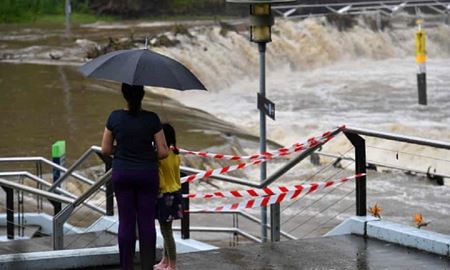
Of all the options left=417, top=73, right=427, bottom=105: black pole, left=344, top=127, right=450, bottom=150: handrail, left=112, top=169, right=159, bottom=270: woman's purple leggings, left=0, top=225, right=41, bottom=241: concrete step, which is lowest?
left=417, top=73, right=427, bottom=105: black pole

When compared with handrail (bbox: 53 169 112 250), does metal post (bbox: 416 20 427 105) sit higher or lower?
lower

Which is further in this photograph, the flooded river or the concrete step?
the flooded river

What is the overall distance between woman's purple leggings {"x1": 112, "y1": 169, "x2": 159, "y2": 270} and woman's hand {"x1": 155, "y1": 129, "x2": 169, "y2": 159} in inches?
5.1

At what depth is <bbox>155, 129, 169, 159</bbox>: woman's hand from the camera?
8.23 meters

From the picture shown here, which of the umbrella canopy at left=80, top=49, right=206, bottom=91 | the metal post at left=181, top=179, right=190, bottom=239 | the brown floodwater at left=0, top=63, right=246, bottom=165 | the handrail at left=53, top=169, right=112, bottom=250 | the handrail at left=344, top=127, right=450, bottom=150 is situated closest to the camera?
the umbrella canopy at left=80, top=49, right=206, bottom=91

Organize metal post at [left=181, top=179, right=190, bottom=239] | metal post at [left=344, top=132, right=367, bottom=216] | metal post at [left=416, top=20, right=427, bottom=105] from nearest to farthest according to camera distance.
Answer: metal post at [left=344, top=132, right=367, bottom=216] → metal post at [left=181, top=179, right=190, bottom=239] → metal post at [left=416, top=20, right=427, bottom=105]

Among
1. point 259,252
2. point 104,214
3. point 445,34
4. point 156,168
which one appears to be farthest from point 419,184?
point 445,34

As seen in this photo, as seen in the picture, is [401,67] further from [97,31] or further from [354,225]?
[354,225]

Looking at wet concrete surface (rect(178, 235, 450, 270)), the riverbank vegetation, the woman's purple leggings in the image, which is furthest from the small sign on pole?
the riverbank vegetation

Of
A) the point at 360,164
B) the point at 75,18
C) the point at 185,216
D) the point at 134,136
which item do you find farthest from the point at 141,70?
the point at 75,18

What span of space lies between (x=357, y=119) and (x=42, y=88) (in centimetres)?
992

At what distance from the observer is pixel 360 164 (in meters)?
10.7

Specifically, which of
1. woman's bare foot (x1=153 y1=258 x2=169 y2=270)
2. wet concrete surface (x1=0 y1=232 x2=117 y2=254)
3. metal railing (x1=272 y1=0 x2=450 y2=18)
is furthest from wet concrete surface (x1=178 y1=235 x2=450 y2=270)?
metal railing (x1=272 y1=0 x2=450 y2=18)

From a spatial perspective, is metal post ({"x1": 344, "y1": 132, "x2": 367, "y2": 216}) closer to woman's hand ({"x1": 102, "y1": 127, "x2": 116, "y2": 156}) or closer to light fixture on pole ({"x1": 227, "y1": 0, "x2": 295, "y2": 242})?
light fixture on pole ({"x1": 227, "y1": 0, "x2": 295, "y2": 242})
